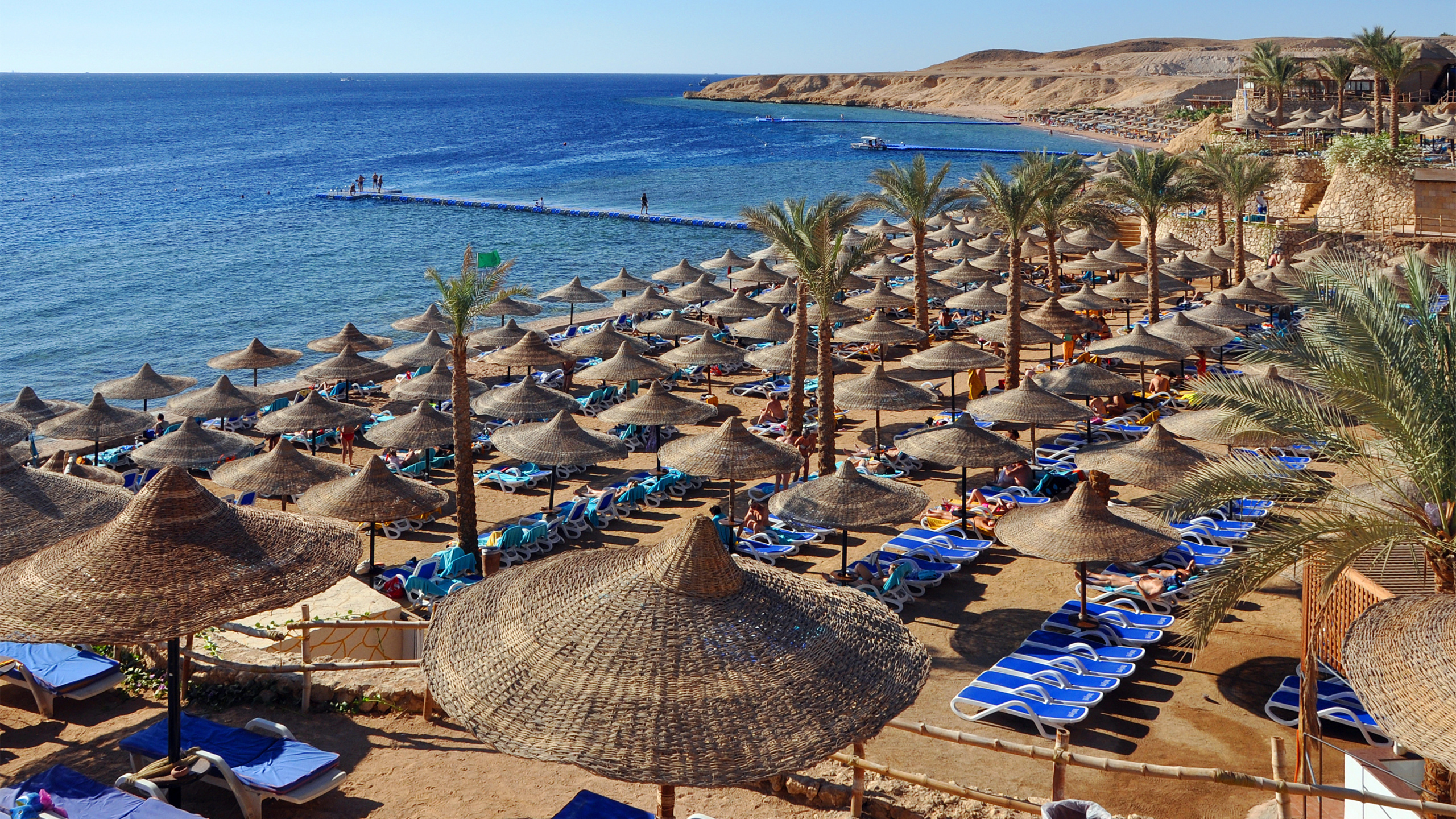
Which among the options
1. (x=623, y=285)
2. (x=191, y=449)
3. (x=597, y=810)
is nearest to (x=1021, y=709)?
(x=597, y=810)

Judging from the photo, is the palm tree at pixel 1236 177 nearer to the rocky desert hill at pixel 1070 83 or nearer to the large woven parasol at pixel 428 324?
the large woven parasol at pixel 428 324

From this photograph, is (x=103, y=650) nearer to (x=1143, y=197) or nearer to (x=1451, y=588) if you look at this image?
(x=1451, y=588)

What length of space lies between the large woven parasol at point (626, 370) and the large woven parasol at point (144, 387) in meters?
8.32

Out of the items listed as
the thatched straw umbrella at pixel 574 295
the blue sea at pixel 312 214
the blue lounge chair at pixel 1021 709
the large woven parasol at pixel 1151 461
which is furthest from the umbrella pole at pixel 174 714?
the blue sea at pixel 312 214

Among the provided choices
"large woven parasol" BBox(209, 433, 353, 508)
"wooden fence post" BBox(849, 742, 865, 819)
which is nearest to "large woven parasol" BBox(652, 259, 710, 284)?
"large woven parasol" BBox(209, 433, 353, 508)

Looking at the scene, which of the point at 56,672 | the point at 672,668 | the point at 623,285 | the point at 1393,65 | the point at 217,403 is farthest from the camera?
the point at 1393,65

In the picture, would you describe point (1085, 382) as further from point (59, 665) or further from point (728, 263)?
point (728, 263)

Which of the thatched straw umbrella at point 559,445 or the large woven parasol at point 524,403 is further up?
the large woven parasol at point 524,403

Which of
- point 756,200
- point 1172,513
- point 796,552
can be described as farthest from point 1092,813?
point 756,200

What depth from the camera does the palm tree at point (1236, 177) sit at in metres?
31.1

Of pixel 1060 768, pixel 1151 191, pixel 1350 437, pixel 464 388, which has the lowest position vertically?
pixel 1060 768

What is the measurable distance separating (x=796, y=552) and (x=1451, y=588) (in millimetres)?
8602

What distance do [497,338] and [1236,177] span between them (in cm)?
2001

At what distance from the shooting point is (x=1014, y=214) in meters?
24.6
